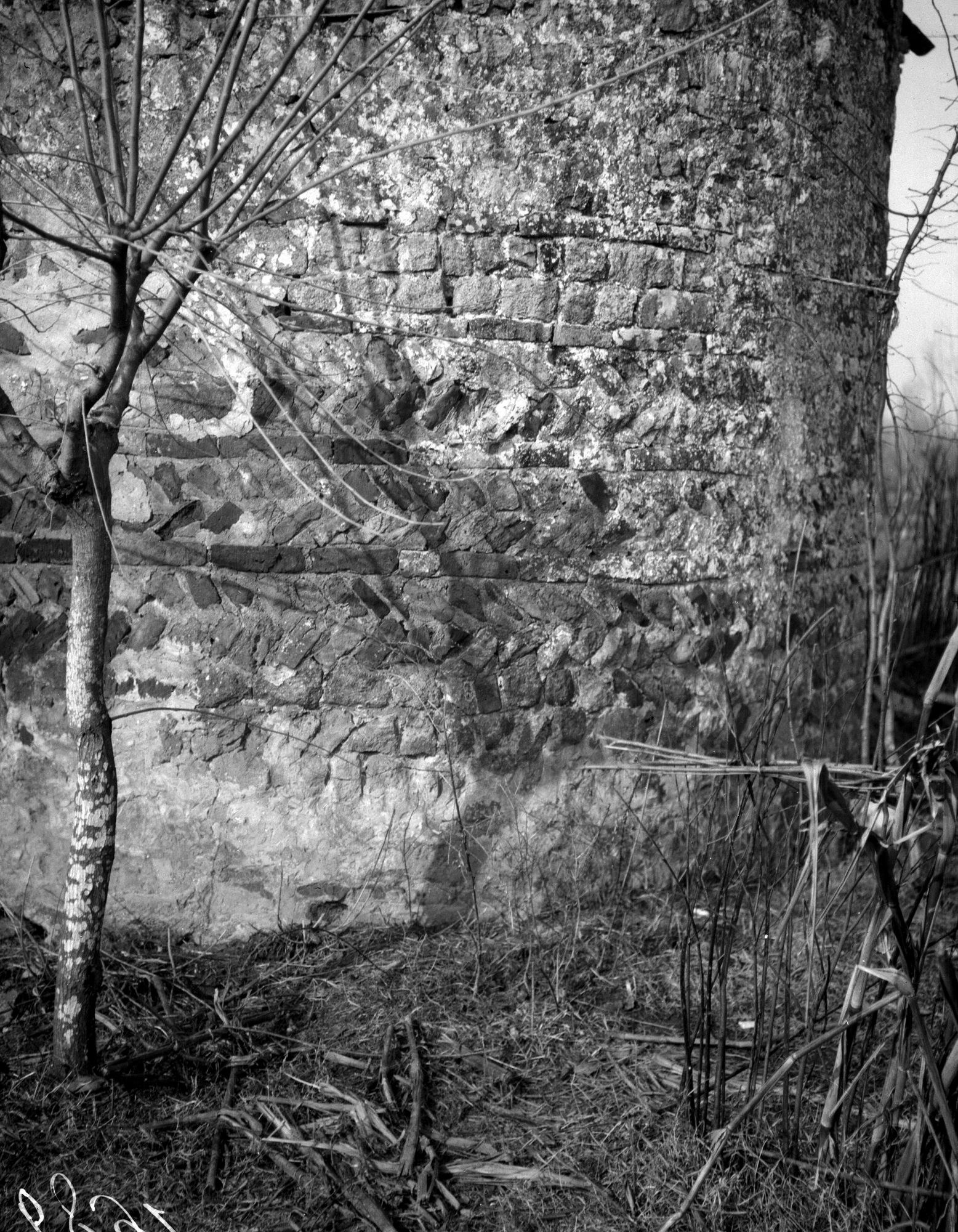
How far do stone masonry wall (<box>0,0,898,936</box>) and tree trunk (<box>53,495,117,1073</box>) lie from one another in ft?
1.96

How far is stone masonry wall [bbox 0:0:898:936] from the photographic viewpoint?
288 centimetres

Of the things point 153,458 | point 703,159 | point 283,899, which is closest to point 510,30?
point 703,159

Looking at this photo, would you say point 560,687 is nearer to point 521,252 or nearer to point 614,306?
point 614,306

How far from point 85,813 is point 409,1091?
1017 mm

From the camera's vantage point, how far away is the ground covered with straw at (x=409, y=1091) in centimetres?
198

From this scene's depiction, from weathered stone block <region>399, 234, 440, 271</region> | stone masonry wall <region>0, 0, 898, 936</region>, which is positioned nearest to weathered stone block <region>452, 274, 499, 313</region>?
stone masonry wall <region>0, 0, 898, 936</region>

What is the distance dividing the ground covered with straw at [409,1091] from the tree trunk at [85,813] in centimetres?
13

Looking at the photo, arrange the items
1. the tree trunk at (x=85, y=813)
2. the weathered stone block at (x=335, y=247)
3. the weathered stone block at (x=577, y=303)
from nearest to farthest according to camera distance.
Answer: the tree trunk at (x=85, y=813), the weathered stone block at (x=335, y=247), the weathered stone block at (x=577, y=303)

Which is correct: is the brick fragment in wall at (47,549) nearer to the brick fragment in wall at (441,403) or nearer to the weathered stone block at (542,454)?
the brick fragment in wall at (441,403)

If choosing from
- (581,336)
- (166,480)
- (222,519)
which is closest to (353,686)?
(222,519)

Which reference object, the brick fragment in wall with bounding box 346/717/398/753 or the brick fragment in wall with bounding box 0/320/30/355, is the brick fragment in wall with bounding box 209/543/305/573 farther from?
the brick fragment in wall with bounding box 0/320/30/355

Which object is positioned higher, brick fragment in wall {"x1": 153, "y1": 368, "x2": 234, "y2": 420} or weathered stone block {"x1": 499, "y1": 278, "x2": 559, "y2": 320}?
weathered stone block {"x1": 499, "y1": 278, "x2": 559, "y2": 320}

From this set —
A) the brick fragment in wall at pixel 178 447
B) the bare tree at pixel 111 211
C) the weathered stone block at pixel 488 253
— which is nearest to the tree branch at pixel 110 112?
the bare tree at pixel 111 211

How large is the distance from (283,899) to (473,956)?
61cm
